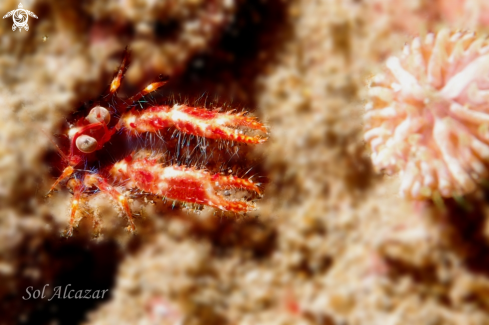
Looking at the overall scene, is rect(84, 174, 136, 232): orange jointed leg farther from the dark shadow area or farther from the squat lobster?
the dark shadow area

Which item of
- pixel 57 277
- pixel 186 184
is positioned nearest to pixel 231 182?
pixel 186 184

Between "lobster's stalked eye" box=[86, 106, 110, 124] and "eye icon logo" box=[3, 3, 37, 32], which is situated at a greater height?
"eye icon logo" box=[3, 3, 37, 32]

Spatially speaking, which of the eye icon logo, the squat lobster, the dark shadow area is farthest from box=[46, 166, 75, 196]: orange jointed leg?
the eye icon logo

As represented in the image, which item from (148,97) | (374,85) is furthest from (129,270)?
(374,85)

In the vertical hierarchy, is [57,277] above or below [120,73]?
below

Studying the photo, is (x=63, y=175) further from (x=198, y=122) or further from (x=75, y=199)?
(x=198, y=122)
